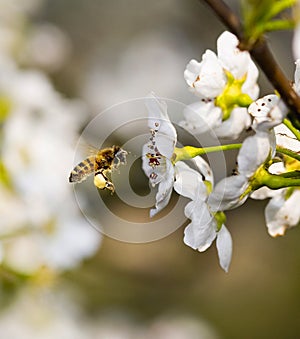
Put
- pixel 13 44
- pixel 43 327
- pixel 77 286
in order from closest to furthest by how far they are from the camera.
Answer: pixel 43 327 → pixel 77 286 → pixel 13 44

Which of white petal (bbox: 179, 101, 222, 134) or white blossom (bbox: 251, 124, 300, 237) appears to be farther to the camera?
white blossom (bbox: 251, 124, 300, 237)

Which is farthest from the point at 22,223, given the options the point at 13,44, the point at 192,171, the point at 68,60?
the point at 68,60

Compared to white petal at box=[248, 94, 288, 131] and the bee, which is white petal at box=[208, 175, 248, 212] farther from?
the bee

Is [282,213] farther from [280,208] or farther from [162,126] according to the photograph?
[162,126]

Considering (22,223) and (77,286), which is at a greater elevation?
(22,223)

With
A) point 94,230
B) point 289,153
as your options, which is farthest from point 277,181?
point 94,230

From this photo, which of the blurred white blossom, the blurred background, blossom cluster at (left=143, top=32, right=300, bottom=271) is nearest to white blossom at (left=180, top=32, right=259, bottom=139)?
blossom cluster at (left=143, top=32, right=300, bottom=271)

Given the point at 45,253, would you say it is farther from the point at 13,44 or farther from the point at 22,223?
the point at 13,44
